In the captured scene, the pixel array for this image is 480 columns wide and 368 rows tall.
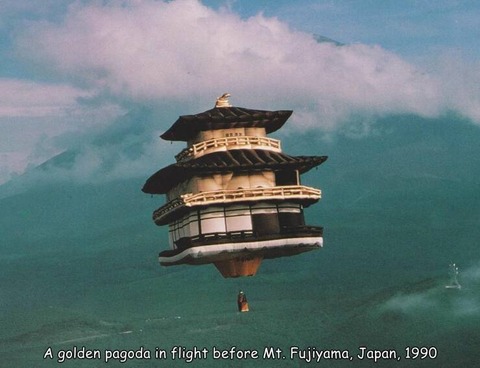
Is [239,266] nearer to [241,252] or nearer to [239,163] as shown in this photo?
[241,252]

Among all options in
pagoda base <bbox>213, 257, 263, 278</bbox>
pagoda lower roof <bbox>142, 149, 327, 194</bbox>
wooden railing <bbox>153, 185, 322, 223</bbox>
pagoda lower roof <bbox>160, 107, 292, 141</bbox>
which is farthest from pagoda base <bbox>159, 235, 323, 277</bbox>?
pagoda lower roof <bbox>160, 107, 292, 141</bbox>

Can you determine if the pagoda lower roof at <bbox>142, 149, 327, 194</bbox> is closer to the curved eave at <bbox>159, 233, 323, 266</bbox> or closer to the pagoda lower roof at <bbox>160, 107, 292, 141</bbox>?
the pagoda lower roof at <bbox>160, 107, 292, 141</bbox>

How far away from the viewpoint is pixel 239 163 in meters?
49.6

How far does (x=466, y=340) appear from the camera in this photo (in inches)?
7608

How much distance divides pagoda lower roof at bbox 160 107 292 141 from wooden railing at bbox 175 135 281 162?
1117 mm

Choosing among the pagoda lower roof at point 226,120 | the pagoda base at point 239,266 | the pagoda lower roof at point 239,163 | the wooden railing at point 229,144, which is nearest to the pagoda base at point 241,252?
the pagoda base at point 239,266

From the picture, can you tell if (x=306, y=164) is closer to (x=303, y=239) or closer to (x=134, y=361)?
(x=303, y=239)

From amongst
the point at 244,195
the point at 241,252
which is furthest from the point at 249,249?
Result: the point at 244,195

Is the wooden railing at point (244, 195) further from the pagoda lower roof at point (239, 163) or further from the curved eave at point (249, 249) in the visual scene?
the curved eave at point (249, 249)

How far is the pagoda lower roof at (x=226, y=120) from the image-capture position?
2019 inches

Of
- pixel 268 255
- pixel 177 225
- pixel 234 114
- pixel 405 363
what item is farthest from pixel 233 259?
pixel 405 363

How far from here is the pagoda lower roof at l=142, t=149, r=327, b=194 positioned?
160ft

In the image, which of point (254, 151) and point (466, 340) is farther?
point (466, 340)

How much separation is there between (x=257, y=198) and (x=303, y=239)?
4.29 metres
